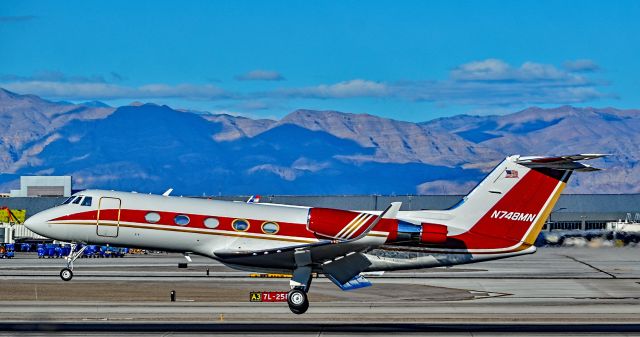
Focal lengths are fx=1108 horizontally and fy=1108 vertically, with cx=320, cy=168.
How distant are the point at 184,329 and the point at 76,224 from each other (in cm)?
708

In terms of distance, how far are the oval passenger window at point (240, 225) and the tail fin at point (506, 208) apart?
26.4ft

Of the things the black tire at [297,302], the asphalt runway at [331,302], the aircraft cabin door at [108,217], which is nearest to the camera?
the asphalt runway at [331,302]

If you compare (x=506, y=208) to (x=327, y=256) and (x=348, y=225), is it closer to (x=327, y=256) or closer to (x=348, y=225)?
(x=348, y=225)

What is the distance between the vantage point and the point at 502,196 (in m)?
44.6

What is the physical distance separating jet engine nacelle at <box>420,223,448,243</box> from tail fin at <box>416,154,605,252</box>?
23.7 inches

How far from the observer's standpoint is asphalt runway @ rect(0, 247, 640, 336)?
138ft

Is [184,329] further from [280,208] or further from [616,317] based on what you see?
[616,317]

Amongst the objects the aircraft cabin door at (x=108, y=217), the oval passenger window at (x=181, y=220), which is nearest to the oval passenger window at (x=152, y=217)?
the oval passenger window at (x=181, y=220)

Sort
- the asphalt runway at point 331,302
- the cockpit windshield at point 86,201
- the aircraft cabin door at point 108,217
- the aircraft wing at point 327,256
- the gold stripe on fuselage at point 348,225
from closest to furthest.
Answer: the aircraft wing at point 327,256
the asphalt runway at point 331,302
the gold stripe on fuselage at point 348,225
the aircraft cabin door at point 108,217
the cockpit windshield at point 86,201

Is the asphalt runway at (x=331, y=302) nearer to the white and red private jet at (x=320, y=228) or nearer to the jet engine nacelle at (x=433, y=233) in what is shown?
the white and red private jet at (x=320, y=228)

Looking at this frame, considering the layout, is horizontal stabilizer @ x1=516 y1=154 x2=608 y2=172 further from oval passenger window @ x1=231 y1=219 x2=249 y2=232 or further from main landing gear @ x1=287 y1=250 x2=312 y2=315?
oval passenger window @ x1=231 y1=219 x2=249 y2=232

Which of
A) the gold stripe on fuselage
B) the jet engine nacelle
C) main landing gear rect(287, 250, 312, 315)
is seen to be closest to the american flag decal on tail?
the jet engine nacelle

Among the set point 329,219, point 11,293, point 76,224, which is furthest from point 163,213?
point 11,293

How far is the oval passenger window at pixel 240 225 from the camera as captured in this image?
43250 millimetres
